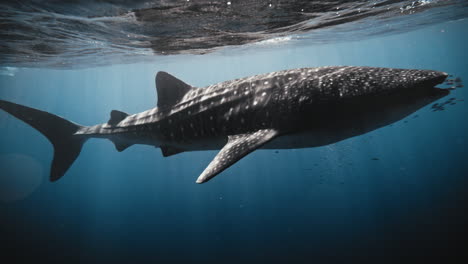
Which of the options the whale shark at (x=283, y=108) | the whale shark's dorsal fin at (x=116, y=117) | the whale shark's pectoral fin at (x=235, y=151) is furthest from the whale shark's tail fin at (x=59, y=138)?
the whale shark's pectoral fin at (x=235, y=151)

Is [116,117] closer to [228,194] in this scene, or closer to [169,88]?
[169,88]

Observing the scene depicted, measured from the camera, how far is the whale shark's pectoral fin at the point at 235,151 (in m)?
2.86

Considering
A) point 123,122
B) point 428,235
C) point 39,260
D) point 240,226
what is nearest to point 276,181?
point 240,226

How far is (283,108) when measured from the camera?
352cm

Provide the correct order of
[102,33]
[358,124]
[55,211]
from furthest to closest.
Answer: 1. [55,211]
2. [102,33]
3. [358,124]

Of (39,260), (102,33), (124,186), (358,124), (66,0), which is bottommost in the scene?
(124,186)

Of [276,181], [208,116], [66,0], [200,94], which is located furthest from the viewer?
[276,181]

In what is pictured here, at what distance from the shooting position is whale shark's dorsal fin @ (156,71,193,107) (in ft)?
17.4

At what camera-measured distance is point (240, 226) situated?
2430cm

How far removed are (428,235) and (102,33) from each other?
2324 cm

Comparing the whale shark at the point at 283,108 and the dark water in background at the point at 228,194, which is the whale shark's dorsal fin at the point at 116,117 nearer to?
the whale shark at the point at 283,108

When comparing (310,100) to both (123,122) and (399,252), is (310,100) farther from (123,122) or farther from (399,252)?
(399,252)

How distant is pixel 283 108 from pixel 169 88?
2.97 m

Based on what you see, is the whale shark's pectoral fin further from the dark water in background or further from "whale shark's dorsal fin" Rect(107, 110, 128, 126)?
the dark water in background
